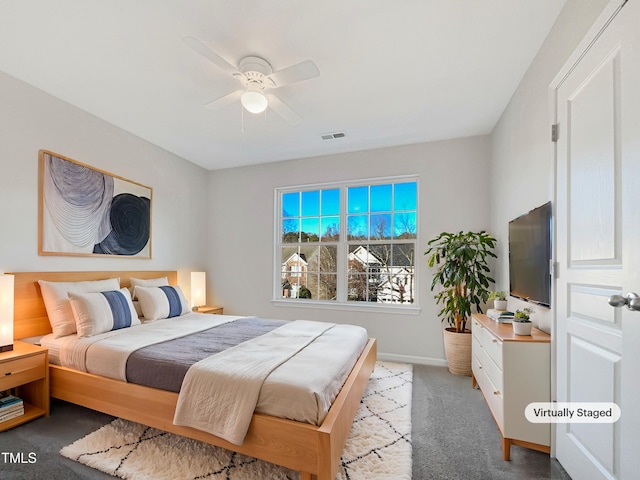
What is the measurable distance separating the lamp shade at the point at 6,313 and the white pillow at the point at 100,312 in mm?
373

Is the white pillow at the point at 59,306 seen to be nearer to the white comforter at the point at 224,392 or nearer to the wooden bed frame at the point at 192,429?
the wooden bed frame at the point at 192,429

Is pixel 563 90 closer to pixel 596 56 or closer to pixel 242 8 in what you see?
pixel 596 56

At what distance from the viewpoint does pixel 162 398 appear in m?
1.95

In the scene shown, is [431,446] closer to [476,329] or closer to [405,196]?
[476,329]

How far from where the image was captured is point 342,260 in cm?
425

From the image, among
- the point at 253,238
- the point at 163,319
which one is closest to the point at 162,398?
the point at 163,319

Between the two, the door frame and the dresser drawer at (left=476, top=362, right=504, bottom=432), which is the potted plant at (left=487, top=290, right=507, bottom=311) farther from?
the door frame

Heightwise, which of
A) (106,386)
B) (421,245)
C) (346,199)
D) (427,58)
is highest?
(427,58)

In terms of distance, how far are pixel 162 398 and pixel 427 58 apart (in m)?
3.02

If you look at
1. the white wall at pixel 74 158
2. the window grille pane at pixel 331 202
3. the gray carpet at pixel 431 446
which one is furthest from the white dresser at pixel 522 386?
the white wall at pixel 74 158

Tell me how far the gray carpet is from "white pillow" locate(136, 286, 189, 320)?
100cm

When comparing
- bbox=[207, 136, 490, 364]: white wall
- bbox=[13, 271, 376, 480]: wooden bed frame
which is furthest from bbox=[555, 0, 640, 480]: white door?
bbox=[207, 136, 490, 364]: white wall

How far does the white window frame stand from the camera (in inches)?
153

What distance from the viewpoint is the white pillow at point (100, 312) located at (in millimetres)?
2529
